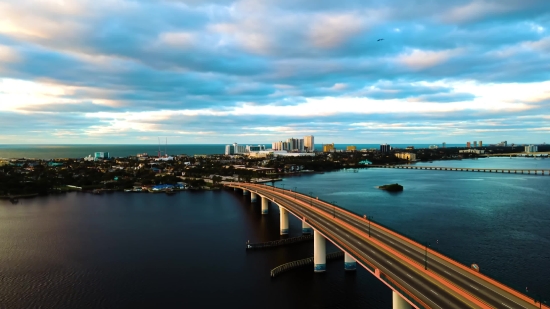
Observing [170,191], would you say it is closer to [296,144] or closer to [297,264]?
[297,264]

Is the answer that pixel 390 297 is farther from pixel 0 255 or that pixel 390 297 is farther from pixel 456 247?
pixel 0 255

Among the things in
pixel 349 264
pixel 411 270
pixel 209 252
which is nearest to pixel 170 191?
pixel 209 252

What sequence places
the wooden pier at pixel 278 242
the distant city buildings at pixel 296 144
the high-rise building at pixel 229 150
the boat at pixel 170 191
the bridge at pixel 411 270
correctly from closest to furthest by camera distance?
the bridge at pixel 411 270, the wooden pier at pixel 278 242, the boat at pixel 170 191, the high-rise building at pixel 229 150, the distant city buildings at pixel 296 144

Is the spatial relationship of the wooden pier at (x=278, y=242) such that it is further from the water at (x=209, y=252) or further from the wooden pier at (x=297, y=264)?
the wooden pier at (x=297, y=264)

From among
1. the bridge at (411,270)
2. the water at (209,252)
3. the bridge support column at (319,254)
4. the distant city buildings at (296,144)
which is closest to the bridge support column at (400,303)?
the bridge at (411,270)

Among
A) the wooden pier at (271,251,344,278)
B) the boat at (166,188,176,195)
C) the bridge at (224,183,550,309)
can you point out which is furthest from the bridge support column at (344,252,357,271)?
the boat at (166,188,176,195)

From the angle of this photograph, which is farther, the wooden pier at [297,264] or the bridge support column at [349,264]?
the wooden pier at [297,264]
